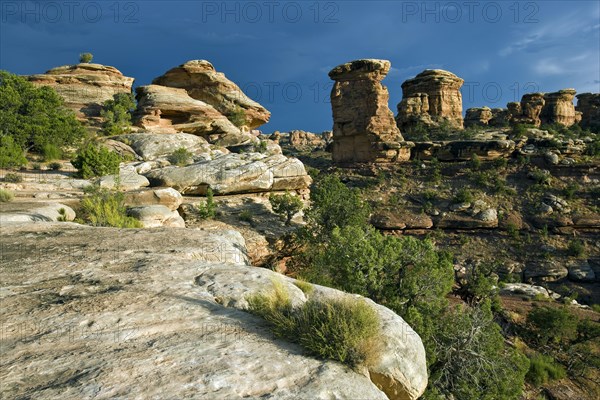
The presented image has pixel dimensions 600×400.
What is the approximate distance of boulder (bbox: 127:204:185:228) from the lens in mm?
13957

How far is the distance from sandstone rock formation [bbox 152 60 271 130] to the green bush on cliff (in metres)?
13.9

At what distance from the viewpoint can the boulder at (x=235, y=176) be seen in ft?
66.2

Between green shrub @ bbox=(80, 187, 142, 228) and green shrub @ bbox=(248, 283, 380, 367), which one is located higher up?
green shrub @ bbox=(80, 187, 142, 228)

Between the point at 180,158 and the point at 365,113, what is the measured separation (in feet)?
112

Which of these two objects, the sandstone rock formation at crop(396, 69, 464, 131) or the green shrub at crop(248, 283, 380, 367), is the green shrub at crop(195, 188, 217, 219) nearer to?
the green shrub at crop(248, 283, 380, 367)

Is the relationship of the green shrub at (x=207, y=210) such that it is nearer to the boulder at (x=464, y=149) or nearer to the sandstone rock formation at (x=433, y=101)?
the boulder at (x=464, y=149)

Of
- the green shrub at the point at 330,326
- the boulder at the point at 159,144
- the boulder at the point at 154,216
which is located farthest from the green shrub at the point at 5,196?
the green shrub at the point at 330,326

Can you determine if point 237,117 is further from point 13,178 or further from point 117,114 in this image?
point 13,178

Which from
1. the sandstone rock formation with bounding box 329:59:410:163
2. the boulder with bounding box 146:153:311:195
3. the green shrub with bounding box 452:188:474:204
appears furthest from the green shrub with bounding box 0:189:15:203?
the sandstone rock formation with bounding box 329:59:410:163

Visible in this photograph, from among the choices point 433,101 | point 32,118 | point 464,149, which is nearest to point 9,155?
point 32,118

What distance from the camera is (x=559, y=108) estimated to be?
63.5m

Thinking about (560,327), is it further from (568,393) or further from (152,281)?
(152,281)

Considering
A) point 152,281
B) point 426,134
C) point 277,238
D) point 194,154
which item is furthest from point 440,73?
point 152,281

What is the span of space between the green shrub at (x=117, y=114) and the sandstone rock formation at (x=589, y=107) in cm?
8192
